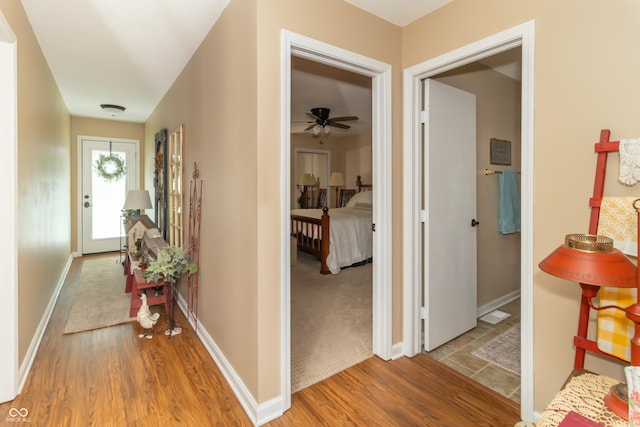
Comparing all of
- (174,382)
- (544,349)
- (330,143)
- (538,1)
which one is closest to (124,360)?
(174,382)

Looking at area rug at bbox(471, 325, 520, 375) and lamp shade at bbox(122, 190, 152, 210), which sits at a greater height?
lamp shade at bbox(122, 190, 152, 210)

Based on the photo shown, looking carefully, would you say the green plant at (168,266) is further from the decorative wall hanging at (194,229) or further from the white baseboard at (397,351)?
the white baseboard at (397,351)

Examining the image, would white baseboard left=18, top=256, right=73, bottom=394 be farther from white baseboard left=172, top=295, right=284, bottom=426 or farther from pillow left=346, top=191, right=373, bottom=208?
pillow left=346, top=191, right=373, bottom=208

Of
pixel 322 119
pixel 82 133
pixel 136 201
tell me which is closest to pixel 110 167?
pixel 82 133

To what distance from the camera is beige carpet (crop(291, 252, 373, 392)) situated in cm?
233

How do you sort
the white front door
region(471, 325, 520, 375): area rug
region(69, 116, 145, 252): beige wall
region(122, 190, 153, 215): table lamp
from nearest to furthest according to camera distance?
region(471, 325, 520, 375): area rug < region(122, 190, 153, 215): table lamp < region(69, 116, 145, 252): beige wall < the white front door

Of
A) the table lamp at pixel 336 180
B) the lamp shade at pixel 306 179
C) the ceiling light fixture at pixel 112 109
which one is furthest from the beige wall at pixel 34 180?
the table lamp at pixel 336 180

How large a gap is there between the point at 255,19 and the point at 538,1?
1.47m

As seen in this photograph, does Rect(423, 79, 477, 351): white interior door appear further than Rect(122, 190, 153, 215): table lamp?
No

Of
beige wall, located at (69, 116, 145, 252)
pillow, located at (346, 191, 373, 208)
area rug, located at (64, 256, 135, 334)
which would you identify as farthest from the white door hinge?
beige wall, located at (69, 116, 145, 252)

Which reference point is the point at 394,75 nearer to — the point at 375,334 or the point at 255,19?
the point at 255,19

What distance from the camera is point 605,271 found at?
42.5 inches

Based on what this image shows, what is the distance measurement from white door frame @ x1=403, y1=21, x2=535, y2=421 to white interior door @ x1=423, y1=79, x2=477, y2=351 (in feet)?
0.30

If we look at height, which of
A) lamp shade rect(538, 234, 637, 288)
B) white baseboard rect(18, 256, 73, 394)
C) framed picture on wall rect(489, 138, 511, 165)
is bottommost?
white baseboard rect(18, 256, 73, 394)
